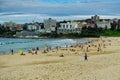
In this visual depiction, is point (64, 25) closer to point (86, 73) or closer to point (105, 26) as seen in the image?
point (105, 26)

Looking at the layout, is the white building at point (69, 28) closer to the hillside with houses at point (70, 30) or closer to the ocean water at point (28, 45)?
the hillside with houses at point (70, 30)

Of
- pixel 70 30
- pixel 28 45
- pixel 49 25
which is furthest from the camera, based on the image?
pixel 49 25

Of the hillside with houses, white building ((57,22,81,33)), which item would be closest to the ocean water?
the hillside with houses

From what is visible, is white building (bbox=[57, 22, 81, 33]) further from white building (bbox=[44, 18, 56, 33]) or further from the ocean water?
the ocean water

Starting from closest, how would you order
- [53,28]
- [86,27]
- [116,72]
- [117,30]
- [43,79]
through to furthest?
1. [43,79]
2. [116,72]
3. [117,30]
4. [86,27]
5. [53,28]

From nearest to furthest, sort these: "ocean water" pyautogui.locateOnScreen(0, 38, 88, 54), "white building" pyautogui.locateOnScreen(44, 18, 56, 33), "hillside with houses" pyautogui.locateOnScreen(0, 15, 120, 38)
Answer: "ocean water" pyautogui.locateOnScreen(0, 38, 88, 54), "hillside with houses" pyautogui.locateOnScreen(0, 15, 120, 38), "white building" pyautogui.locateOnScreen(44, 18, 56, 33)

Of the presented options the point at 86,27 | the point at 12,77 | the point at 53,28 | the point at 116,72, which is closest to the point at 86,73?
the point at 116,72

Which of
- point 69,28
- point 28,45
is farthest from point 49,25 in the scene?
point 28,45

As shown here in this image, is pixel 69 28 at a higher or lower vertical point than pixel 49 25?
lower

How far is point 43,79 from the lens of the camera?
17.2m

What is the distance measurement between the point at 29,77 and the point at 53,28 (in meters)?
146

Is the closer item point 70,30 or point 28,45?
point 28,45

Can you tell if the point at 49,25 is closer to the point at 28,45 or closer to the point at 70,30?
the point at 70,30

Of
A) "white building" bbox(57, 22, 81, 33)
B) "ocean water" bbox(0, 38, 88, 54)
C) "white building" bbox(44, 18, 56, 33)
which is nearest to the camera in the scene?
"ocean water" bbox(0, 38, 88, 54)
